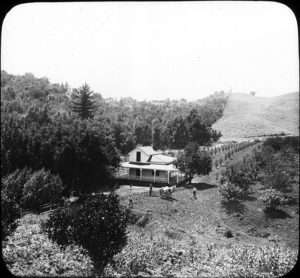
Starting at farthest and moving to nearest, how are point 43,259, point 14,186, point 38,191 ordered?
point 38,191, point 14,186, point 43,259

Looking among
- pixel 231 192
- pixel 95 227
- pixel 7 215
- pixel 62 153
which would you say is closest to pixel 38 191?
pixel 62 153

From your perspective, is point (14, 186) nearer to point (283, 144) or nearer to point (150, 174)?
point (150, 174)

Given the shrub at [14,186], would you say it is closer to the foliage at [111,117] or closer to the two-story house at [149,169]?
the two-story house at [149,169]

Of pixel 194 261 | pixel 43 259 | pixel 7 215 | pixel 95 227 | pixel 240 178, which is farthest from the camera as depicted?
pixel 240 178

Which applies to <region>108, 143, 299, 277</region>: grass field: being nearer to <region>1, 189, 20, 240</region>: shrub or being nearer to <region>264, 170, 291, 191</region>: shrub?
<region>264, 170, 291, 191</region>: shrub

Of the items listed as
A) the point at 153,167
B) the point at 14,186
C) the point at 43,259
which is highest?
the point at 14,186

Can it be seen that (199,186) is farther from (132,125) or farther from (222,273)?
(132,125)

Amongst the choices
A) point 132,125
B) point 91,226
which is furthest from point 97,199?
point 132,125
